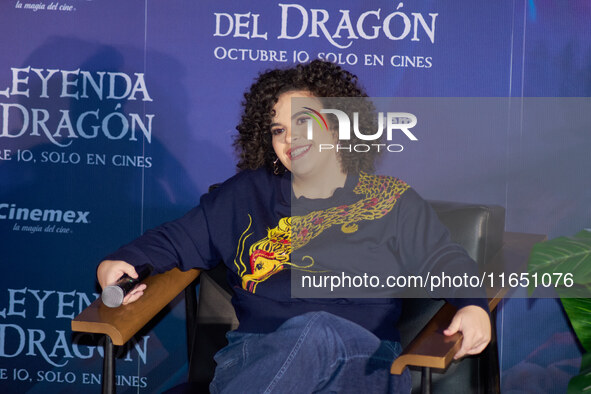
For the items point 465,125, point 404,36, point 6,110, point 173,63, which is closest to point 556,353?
point 465,125

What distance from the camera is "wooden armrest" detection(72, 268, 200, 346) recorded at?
1.56 meters

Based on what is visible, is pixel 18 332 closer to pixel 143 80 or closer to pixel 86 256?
pixel 86 256

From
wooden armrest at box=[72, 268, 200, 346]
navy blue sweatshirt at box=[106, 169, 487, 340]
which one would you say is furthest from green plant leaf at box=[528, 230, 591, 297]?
wooden armrest at box=[72, 268, 200, 346]

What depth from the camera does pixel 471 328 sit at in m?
1.51

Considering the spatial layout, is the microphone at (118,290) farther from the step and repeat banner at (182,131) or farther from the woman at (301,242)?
the step and repeat banner at (182,131)

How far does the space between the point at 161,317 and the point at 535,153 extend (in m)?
1.55

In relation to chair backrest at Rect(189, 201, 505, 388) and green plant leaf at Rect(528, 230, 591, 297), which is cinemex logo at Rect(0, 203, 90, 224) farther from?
green plant leaf at Rect(528, 230, 591, 297)

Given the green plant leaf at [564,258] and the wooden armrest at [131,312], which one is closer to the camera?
the wooden armrest at [131,312]

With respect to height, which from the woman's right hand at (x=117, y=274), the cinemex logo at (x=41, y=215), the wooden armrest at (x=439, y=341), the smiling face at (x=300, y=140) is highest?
the smiling face at (x=300, y=140)

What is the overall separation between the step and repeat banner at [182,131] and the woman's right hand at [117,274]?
0.80 metres

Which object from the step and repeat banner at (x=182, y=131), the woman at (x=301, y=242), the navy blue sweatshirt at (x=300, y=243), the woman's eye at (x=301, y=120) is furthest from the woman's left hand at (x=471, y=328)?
the step and repeat banner at (x=182, y=131)

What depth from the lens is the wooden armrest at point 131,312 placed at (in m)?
1.56

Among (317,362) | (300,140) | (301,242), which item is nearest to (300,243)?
(301,242)

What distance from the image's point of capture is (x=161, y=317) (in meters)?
2.64
